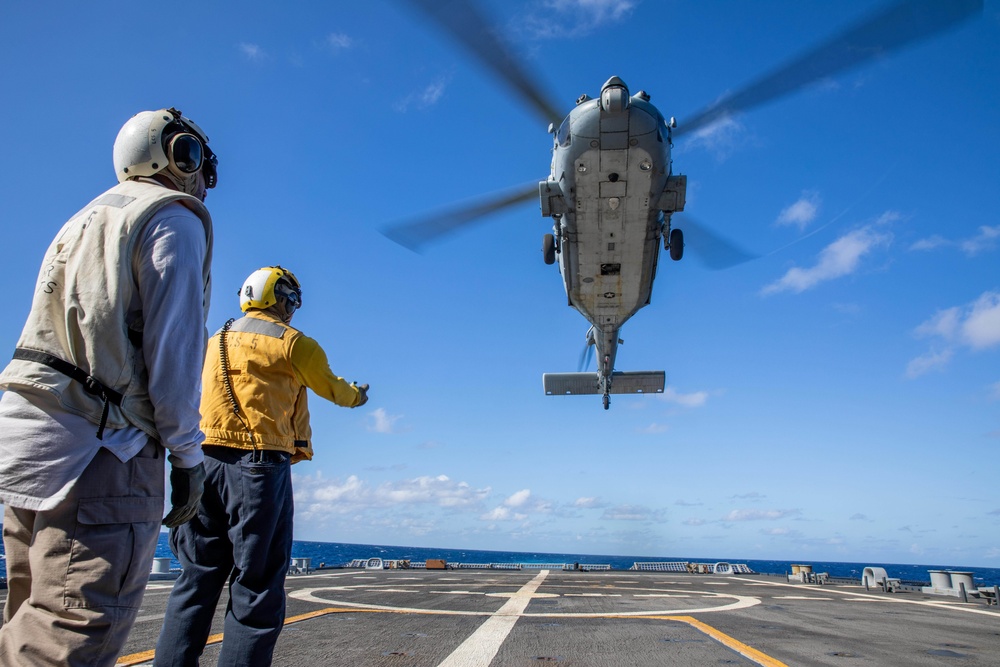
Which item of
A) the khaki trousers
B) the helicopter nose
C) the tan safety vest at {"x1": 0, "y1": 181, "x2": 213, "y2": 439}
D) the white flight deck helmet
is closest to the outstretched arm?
the white flight deck helmet

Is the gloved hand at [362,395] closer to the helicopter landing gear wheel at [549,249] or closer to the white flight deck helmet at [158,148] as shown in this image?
the white flight deck helmet at [158,148]

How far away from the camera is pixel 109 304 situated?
2.06 metres

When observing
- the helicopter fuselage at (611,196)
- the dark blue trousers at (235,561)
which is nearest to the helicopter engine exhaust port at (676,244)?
the helicopter fuselage at (611,196)

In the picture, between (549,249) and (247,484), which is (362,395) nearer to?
(247,484)

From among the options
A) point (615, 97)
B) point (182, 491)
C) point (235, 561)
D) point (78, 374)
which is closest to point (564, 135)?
point (615, 97)

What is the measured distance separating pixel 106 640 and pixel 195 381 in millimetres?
878

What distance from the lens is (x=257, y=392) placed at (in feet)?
11.8

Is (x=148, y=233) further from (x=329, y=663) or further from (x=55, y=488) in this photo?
(x=329, y=663)

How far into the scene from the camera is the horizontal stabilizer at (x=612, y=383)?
22.8 m

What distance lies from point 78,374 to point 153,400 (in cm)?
24

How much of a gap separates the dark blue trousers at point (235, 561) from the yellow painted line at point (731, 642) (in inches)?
148

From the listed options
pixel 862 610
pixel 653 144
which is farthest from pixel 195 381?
pixel 653 144

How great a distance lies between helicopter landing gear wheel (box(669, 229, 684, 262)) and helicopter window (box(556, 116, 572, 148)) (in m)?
3.92

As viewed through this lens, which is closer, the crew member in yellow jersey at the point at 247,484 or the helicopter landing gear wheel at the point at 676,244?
the crew member in yellow jersey at the point at 247,484
